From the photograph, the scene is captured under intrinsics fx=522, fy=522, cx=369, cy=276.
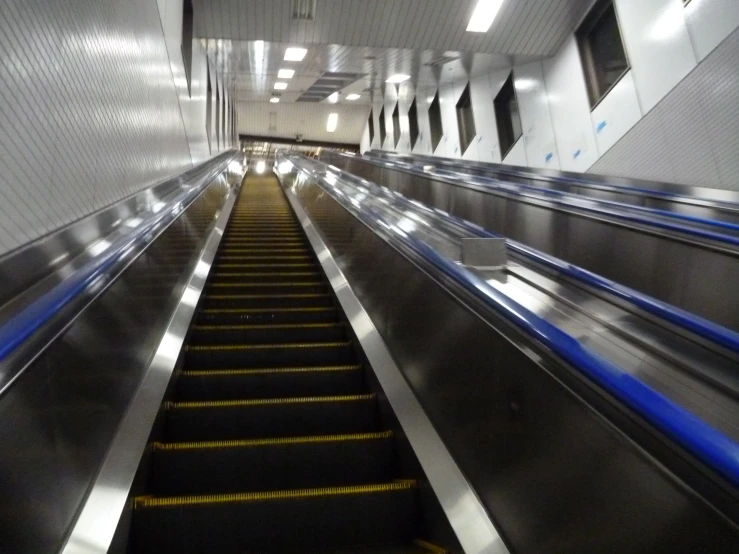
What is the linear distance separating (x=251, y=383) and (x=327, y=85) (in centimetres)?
1217

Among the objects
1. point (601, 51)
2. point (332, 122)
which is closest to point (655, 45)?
point (601, 51)

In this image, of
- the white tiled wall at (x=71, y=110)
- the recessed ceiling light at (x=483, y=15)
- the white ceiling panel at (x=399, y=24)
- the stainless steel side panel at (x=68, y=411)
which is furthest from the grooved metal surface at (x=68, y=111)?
the recessed ceiling light at (x=483, y=15)

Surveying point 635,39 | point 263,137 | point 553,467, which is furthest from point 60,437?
point 263,137

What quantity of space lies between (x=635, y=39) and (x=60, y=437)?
6.92 m

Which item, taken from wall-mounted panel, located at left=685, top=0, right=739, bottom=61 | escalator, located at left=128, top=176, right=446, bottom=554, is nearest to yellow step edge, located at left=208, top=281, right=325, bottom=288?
escalator, located at left=128, top=176, right=446, bottom=554

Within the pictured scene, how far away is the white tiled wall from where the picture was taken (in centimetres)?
217

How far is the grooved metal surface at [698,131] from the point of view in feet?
14.9

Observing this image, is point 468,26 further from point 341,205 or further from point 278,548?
point 278,548

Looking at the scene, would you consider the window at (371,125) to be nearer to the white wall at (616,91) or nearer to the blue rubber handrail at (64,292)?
the white wall at (616,91)

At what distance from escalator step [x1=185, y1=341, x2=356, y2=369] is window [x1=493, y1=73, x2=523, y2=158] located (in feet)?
24.5

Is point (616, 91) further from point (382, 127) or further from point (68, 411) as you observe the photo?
point (382, 127)

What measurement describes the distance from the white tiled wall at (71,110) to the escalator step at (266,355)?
0.98 meters

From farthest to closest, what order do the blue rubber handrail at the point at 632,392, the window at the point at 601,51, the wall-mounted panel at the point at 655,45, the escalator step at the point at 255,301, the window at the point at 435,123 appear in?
the window at the point at 435,123 < the window at the point at 601,51 < the wall-mounted panel at the point at 655,45 < the escalator step at the point at 255,301 < the blue rubber handrail at the point at 632,392

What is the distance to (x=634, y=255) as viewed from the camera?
10.2ft
